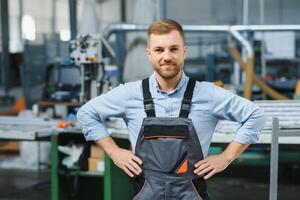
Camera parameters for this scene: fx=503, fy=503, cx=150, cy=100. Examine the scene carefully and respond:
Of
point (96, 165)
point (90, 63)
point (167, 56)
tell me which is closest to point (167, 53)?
point (167, 56)

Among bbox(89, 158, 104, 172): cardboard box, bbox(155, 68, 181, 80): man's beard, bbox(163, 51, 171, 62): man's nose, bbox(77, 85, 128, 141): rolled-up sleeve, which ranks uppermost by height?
bbox(163, 51, 171, 62): man's nose

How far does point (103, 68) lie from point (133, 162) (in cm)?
180

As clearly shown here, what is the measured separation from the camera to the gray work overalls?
1.40 m

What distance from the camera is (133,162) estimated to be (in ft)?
4.75

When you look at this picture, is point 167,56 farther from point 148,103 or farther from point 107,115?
point 107,115

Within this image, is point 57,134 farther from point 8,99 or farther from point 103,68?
point 8,99

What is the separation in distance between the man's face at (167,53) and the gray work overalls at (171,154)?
0.28 ft

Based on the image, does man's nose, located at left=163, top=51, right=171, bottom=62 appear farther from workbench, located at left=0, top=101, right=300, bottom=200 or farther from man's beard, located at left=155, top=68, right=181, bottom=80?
workbench, located at left=0, top=101, right=300, bottom=200

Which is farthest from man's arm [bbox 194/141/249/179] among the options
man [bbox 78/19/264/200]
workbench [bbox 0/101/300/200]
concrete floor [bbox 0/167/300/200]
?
concrete floor [bbox 0/167/300/200]

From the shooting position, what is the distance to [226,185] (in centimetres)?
411

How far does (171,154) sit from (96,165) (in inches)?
60.8

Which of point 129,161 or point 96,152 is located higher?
point 129,161

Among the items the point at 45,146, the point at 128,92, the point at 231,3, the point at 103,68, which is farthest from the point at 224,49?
the point at 128,92

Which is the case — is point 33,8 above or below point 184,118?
above
